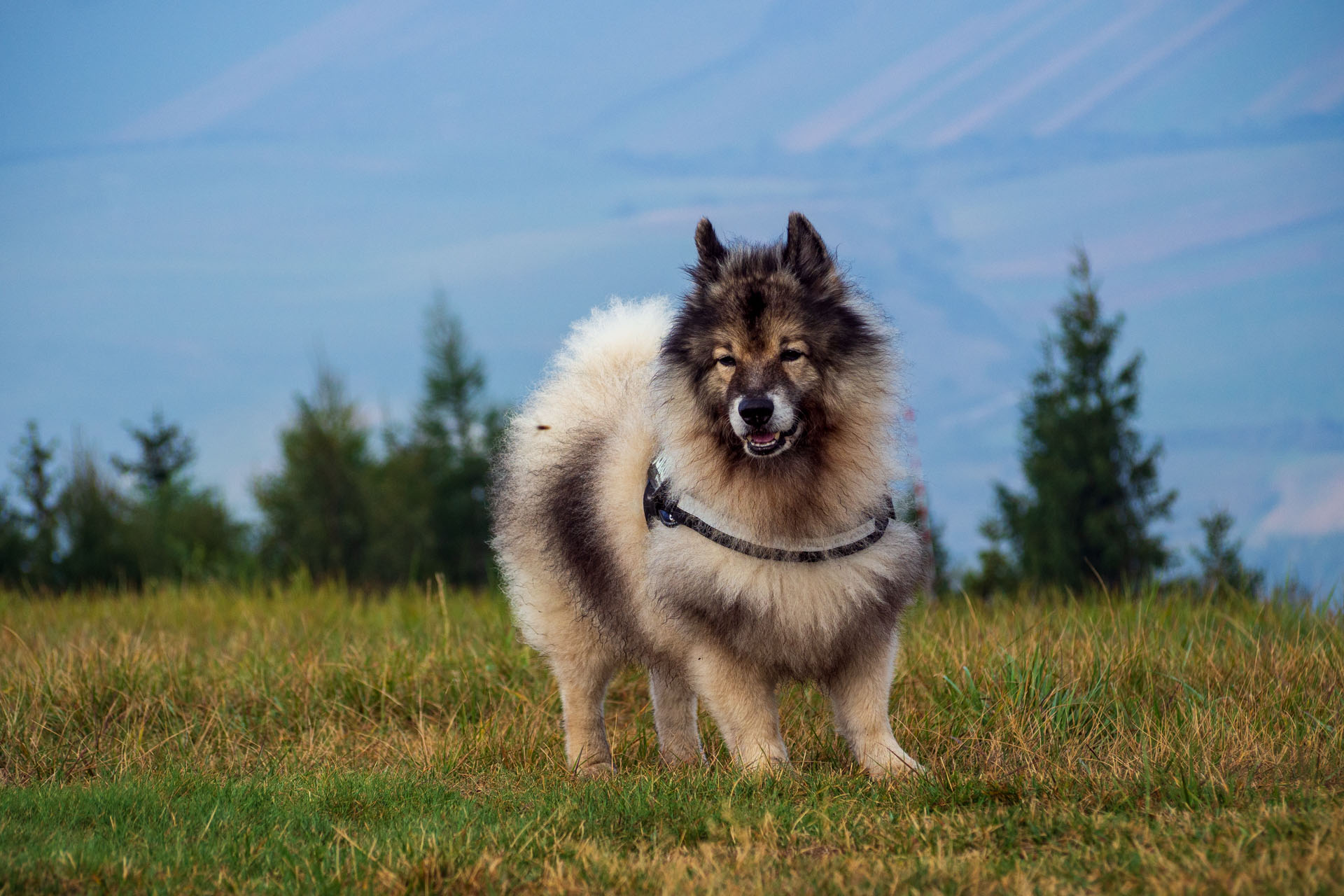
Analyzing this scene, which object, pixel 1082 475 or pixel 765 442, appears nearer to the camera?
pixel 765 442

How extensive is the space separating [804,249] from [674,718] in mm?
2302

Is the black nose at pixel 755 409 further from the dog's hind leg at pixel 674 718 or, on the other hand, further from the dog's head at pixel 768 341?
the dog's hind leg at pixel 674 718

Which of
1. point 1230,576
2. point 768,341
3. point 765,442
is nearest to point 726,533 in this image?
point 765,442

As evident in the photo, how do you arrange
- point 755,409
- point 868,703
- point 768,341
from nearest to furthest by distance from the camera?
1. point 755,409
2. point 768,341
3. point 868,703

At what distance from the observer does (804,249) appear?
14.9 ft

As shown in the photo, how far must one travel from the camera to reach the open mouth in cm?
419

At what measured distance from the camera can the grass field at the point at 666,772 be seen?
11.0 ft

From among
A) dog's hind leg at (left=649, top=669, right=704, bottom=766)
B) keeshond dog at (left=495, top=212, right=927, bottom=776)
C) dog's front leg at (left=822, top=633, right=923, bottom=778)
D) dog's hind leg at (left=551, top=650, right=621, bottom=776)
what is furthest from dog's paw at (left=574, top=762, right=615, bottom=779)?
dog's front leg at (left=822, top=633, right=923, bottom=778)

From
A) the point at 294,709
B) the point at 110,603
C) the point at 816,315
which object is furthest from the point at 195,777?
the point at 110,603

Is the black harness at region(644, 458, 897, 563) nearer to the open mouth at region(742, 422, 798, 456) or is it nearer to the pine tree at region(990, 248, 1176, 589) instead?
the open mouth at region(742, 422, 798, 456)

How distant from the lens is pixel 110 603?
36.8 feet

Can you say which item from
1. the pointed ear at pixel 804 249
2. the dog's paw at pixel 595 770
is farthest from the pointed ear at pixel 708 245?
the dog's paw at pixel 595 770

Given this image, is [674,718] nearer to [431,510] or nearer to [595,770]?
[595,770]

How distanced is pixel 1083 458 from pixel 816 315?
69.6 feet
